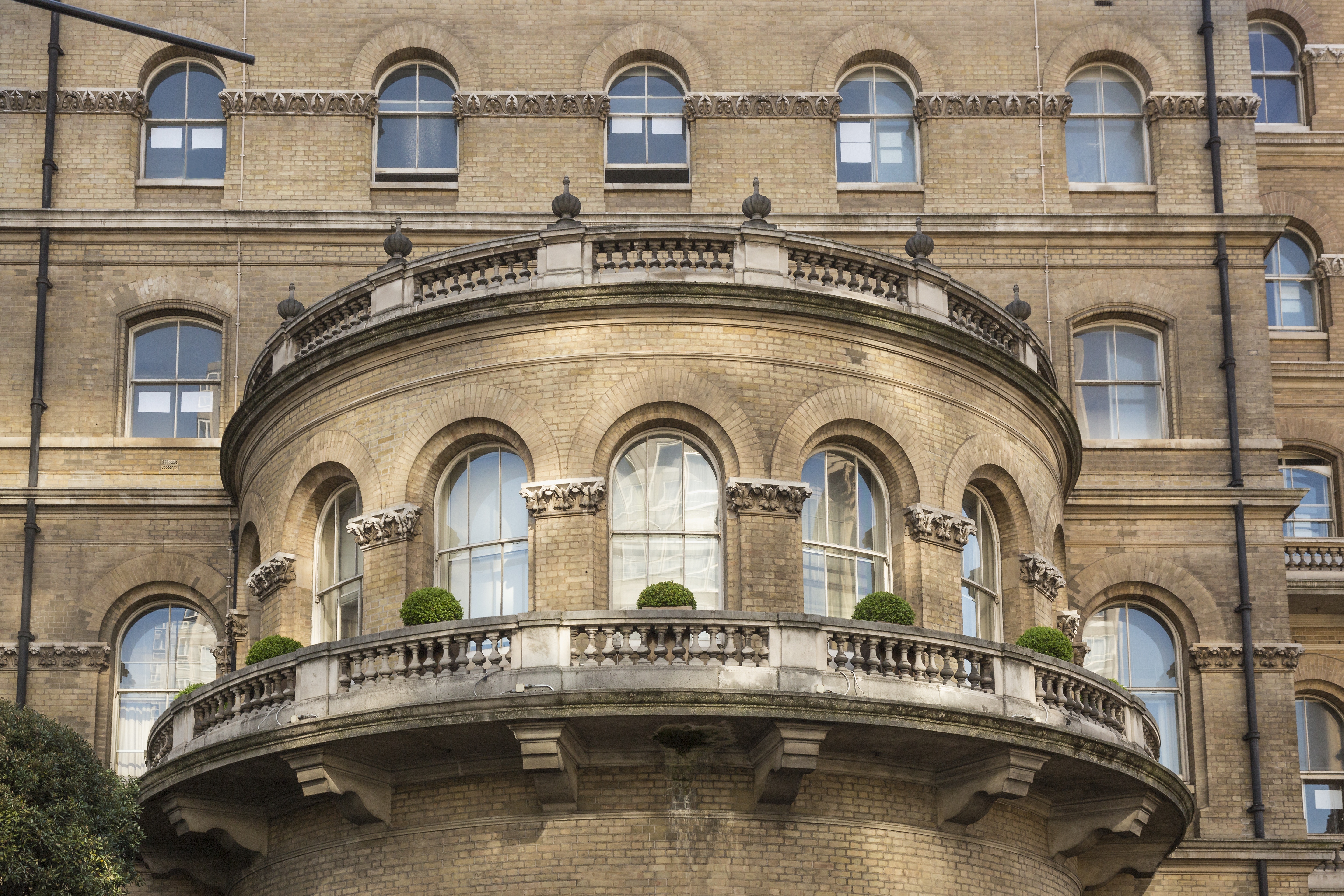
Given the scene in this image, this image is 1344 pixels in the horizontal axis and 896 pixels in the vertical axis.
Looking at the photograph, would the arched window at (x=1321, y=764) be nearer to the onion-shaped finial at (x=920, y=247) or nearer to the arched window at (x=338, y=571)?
the onion-shaped finial at (x=920, y=247)

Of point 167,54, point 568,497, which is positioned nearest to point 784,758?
point 568,497

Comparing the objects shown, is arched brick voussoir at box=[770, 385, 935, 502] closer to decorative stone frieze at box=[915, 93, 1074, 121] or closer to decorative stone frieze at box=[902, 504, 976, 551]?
decorative stone frieze at box=[902, 504, 976, 551]

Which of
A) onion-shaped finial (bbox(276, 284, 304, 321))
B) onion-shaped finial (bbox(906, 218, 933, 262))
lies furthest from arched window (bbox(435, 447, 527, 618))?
onion-shaped finial (bbox(906, 218, 933, 262))

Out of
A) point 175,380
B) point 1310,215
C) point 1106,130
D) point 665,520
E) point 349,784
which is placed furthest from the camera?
point 1310,215

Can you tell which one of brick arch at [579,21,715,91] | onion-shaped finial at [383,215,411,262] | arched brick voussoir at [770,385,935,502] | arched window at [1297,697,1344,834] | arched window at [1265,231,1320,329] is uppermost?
brick arch at [579,21,715,91]

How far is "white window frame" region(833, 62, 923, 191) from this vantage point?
3588 cm

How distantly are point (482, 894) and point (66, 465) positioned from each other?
1282cm

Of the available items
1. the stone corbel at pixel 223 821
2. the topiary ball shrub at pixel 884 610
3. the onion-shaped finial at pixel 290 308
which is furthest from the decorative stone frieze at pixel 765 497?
the onion-shaped finial at pixel 290 308

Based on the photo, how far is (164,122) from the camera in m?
36.3

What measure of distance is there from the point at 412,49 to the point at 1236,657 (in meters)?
17.1

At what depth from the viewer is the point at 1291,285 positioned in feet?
133

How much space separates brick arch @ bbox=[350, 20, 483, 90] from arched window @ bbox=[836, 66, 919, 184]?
6.34 meters

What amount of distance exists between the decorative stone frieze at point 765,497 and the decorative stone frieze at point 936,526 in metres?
1.60

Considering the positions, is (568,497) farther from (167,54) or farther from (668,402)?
(167,54)
